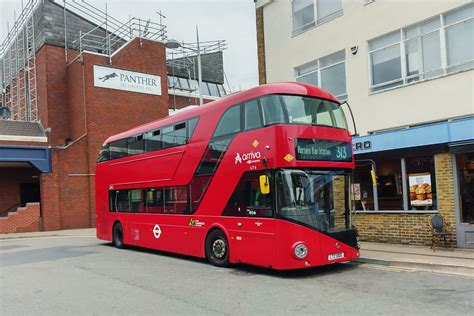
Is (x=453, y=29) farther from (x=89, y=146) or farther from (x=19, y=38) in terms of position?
(x=19, y=38)

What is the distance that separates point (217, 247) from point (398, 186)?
5745mm

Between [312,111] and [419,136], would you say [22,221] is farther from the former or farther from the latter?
[419,136]

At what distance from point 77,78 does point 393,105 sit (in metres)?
20.9

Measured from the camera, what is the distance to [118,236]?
16266 millimetres

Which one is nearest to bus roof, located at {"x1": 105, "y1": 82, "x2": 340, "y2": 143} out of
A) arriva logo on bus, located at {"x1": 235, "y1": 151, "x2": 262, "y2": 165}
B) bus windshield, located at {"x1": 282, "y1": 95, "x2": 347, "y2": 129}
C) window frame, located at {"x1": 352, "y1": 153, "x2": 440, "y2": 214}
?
bus windshield, located at {"x1": 282, "y1": 95, "x2": 347, "y2": 129}

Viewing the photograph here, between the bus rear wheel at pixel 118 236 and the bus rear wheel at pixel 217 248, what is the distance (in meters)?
5.68

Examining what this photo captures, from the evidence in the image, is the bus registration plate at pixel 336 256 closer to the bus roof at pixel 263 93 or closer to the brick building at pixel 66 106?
the bus roof at pixel 263 93

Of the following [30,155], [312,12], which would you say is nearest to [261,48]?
[312,12]

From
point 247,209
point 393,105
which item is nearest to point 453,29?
point 393,105

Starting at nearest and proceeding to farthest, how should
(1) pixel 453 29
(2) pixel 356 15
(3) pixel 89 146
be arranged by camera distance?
(1) pixel 453 29
(2) pixel 356 15
(3) pixel 89 146

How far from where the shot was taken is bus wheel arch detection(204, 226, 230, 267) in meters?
10.7

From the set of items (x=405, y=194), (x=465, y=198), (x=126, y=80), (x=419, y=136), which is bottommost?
(x=465, y=198)

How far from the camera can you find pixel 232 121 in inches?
421

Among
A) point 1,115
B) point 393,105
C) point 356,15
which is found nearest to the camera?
point 393,105
